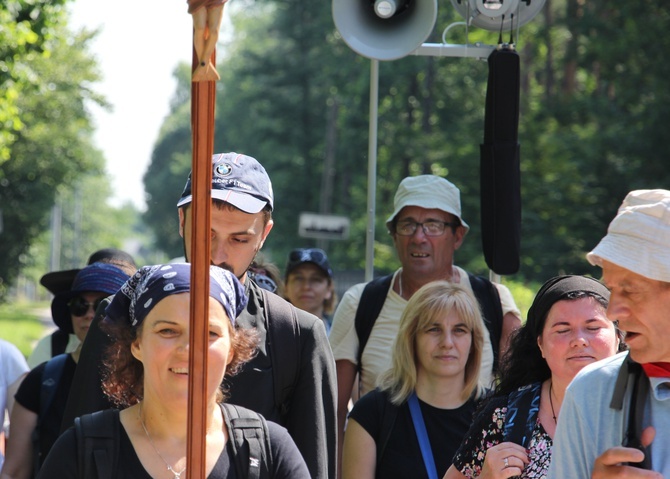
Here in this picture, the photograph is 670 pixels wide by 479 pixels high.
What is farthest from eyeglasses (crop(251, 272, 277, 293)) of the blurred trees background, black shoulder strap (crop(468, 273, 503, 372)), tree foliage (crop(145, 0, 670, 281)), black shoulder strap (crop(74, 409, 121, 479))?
tree foliage (crop(145, 0, 670, 281))

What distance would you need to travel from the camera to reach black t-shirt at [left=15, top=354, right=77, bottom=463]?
4699mm

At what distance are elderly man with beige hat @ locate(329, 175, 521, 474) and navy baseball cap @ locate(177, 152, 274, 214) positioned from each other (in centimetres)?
176

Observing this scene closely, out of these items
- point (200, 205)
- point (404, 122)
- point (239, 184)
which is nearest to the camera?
point (200, 205)

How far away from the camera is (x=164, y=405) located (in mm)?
2840

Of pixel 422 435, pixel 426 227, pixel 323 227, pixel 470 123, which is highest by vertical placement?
pixel 470 123

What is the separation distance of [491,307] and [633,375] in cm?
260

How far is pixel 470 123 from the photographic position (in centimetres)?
3131

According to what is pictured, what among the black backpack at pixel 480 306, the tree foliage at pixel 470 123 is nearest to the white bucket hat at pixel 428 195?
the black backpack at pixel 480 306

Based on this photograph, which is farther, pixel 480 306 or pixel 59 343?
pixel 59 343

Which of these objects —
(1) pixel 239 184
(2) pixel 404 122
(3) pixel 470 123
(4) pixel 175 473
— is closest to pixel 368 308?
(1) pixel 239 184

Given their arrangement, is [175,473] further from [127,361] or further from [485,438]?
[485,438]

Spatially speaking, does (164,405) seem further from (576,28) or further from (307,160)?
(307,160)

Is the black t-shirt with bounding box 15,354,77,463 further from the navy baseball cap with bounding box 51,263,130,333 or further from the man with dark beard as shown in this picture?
the man with dark beard

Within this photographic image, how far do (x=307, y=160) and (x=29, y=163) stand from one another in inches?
388
